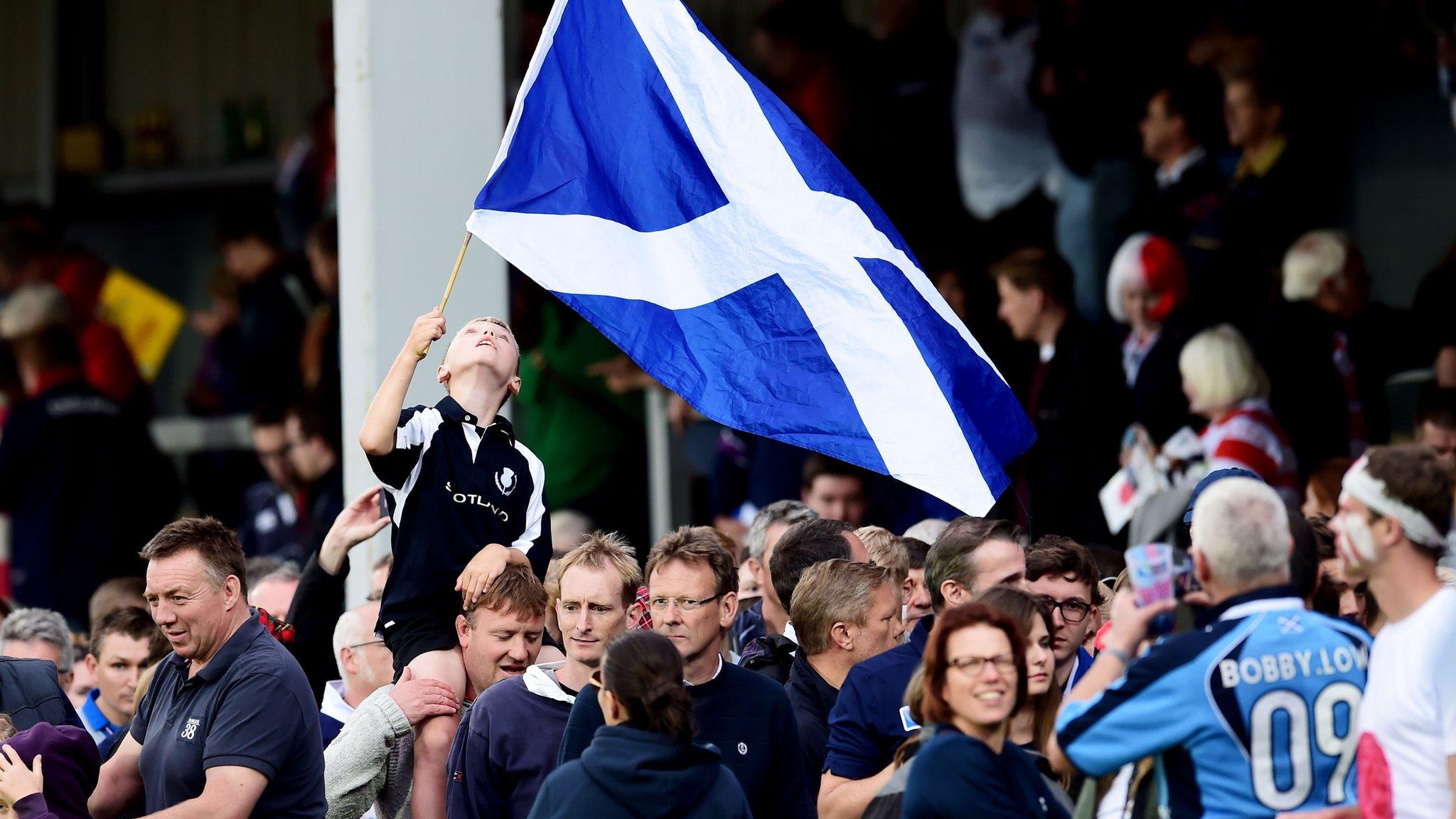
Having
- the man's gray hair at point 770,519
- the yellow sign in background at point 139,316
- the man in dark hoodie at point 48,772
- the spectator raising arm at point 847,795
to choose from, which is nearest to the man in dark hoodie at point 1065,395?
the man's gray hair at point 770,519

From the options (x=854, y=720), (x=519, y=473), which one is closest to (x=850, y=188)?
(x=519, y=473)

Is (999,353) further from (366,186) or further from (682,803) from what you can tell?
(682,803)

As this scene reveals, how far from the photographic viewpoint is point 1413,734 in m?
4.60

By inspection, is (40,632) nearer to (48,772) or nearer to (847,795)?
(48,772)

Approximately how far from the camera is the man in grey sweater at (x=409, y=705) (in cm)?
598

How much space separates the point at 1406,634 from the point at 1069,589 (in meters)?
1.63

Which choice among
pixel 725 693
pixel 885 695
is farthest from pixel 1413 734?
pixel 725 693

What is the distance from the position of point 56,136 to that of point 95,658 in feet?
35.1

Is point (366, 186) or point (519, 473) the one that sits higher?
point (366, 186)

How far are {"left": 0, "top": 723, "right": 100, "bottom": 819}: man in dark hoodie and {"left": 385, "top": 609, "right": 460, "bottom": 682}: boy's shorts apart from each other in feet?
3.21

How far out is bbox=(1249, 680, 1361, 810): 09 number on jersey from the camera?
14.9 feet

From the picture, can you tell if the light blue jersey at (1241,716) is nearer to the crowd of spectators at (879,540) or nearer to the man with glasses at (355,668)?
the crowd of spectators at (879,540)

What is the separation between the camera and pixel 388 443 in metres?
6.08

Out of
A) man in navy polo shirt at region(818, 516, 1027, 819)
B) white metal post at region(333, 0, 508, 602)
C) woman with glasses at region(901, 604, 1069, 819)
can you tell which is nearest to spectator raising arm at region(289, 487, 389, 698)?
white metal post at region(333, 0, 508, 602)
